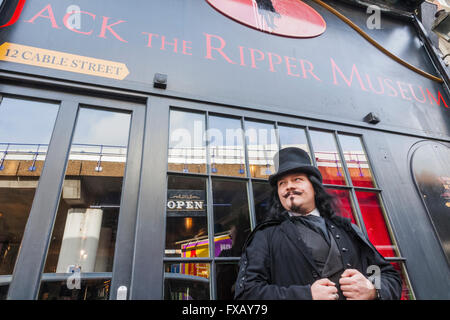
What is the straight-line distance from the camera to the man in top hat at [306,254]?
1349 millimetres

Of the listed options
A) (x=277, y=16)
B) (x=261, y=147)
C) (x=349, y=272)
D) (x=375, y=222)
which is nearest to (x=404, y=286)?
(x=375, y=222)

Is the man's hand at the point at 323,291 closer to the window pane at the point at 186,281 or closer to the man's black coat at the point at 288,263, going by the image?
the man's black coat at the point at 288,263

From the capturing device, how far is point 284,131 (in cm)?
265

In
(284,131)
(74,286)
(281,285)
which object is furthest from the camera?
(284,131)

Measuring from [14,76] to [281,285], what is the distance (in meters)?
2.39

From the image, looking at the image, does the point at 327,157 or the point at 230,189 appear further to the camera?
the point at 327,157

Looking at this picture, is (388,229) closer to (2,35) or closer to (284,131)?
(284,131)

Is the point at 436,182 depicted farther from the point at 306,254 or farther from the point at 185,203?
the point at 185,203

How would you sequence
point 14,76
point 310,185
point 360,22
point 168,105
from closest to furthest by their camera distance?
point 310,185 → point 14,76 → point 168,105 → point 360,22

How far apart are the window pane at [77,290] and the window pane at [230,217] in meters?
0.80

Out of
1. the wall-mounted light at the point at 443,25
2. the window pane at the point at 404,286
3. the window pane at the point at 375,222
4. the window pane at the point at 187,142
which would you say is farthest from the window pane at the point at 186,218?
the wall-mounted light at the point at 443,25

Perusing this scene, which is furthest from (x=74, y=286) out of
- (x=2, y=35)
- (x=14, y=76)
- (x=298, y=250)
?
(x=2, y=35)

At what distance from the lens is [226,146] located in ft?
7.84

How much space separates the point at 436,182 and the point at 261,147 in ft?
6.93
